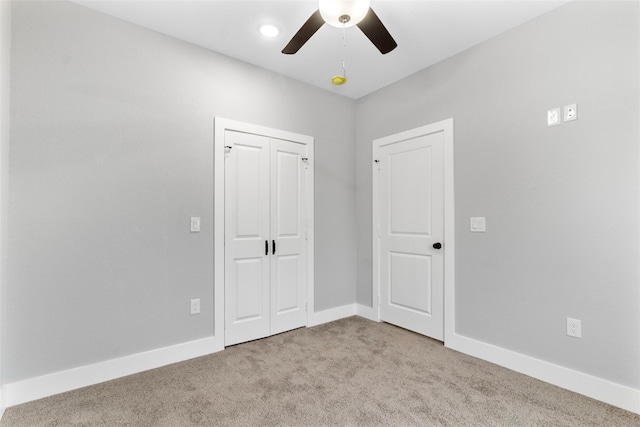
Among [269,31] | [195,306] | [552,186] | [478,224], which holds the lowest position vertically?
[195,306]

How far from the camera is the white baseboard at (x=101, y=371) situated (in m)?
1.97

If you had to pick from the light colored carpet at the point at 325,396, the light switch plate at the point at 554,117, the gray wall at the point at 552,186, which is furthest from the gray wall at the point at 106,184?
the light switch plate at the point at 554,117

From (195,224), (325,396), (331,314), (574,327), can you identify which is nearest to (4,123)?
(195,224)

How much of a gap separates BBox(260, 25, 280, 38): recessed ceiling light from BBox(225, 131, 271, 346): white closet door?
0.89 meters

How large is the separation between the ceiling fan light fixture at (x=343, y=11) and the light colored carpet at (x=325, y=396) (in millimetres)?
2278

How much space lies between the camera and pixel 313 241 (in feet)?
11.5

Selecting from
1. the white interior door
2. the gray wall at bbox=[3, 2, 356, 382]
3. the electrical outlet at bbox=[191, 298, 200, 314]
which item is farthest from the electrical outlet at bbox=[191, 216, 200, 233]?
the white interior door

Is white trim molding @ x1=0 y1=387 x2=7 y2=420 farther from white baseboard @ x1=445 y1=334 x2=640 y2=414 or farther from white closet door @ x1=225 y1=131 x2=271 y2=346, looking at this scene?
white baseboard @ x1=445 y1=334 x2=640 y2=414

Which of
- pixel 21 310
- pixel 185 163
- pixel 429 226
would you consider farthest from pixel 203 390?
pixel 429 226

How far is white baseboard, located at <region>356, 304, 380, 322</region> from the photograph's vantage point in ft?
11.8

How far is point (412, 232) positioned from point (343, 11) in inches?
87.9

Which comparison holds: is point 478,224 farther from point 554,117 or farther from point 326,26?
point 326,26

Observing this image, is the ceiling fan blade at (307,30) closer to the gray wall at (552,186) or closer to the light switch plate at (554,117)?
the gray wall at (552,186)

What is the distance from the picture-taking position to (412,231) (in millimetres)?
3240
